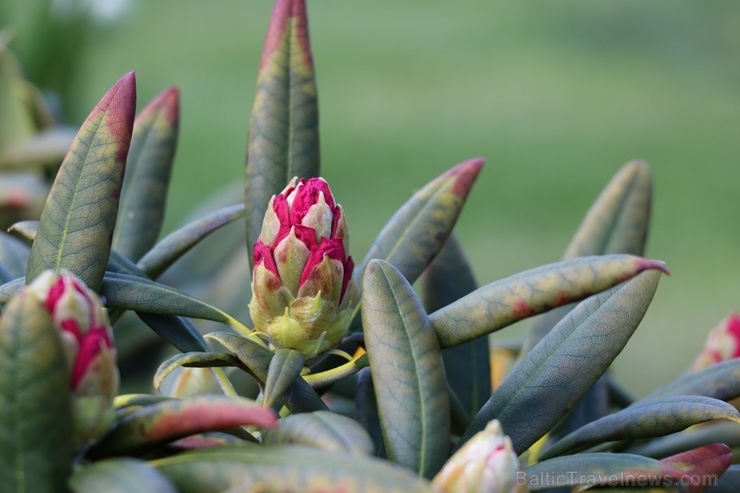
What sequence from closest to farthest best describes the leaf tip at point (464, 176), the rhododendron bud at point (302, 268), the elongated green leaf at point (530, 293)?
the elongated green leaf at point (530, 293) < the rhododendron bud at point (302, 268) < the leaf tip at point (464, 176)

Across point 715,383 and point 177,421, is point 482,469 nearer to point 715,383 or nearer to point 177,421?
point 177,421

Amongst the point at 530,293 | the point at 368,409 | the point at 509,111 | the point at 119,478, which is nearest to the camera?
the point at 119,478

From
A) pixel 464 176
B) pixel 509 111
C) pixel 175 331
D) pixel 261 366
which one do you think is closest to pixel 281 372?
pixel 261 366

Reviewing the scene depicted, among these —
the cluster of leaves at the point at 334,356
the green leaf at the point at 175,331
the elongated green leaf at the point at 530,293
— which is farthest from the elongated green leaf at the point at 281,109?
the elongated green leaf at the point at 530,293

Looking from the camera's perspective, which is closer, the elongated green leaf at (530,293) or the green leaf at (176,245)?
the elongated green leaf at (530,293)

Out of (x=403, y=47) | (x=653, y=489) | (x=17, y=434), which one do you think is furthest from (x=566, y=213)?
(x=17, y=434)

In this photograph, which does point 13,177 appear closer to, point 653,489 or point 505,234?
point 653,489

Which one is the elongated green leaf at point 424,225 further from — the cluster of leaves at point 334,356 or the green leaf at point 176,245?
the green leaf at point 176,245
